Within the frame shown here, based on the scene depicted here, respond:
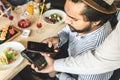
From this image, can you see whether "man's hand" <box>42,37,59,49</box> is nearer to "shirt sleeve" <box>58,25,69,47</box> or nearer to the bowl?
"shirt sleeve" <box>58,25,69,47</box>

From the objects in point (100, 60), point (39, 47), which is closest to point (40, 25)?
point (39, 47)

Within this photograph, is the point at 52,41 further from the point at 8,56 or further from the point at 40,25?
the point at 8,56

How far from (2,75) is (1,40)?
0.28 metres

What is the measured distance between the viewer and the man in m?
1.14

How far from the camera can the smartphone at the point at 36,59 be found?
1.23 m

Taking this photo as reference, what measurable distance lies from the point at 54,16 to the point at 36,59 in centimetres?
49

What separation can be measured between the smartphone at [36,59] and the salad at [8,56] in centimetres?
9

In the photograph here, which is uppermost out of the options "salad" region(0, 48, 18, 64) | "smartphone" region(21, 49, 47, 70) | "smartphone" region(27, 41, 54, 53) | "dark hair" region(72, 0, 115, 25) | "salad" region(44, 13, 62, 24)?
"dark hair" region(72, 0, 115, 25)

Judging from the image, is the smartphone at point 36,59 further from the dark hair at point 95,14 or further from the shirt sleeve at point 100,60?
the dark hair at point 95,14

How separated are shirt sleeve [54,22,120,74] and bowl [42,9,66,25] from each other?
1.47ft

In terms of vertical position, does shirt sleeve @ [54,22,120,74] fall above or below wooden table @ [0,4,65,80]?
above

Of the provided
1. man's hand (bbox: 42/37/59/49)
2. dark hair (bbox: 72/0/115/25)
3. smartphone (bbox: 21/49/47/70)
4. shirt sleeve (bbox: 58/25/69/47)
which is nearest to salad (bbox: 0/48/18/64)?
smartphone (bbox: 21/49/47/70)

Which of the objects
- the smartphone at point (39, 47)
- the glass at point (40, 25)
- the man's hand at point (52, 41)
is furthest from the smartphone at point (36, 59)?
the glass at point (40, 25)

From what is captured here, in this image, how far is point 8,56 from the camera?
51.3 inches
